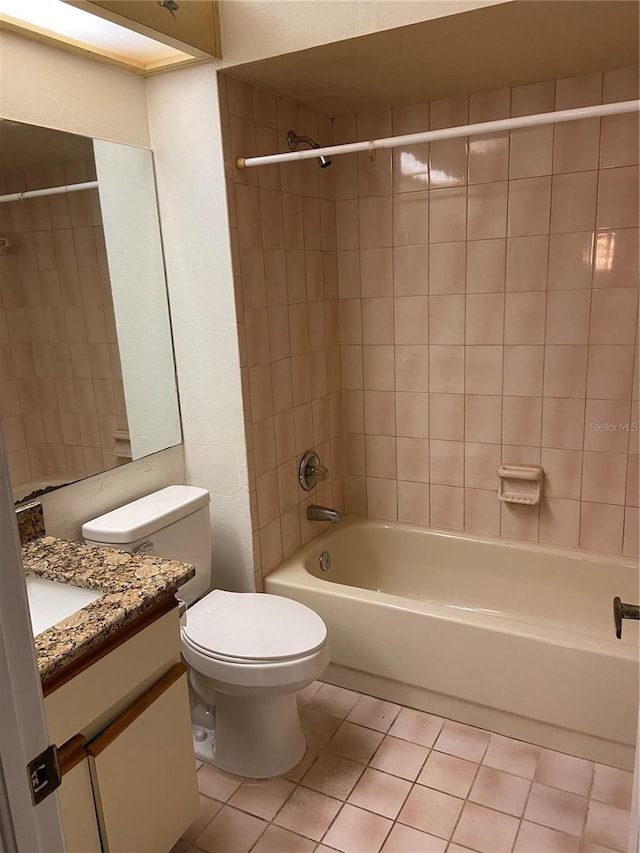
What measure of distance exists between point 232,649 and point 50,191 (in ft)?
4.68

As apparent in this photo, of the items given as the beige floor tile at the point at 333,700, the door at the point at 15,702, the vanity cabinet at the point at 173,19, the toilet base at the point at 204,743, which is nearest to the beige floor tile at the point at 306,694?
the beige floor tile at the point at 333,700

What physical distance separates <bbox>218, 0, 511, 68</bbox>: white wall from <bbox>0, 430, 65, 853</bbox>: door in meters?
1.60

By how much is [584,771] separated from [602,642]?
39 cm

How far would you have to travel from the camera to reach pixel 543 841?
5.51 feet

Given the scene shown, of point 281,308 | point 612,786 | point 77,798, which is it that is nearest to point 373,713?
point 612,786

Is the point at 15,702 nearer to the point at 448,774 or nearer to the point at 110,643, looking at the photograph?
the point at 110,643

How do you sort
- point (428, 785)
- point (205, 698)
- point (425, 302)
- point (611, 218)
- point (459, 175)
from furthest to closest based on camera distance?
1. point (425, 302)
2. point (459, 175)
3. point (611, 218)
4. point (205, 698)
5. point (428, 785)

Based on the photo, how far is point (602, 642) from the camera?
6.22 ft

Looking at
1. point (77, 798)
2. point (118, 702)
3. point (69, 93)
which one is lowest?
point (77, 798)

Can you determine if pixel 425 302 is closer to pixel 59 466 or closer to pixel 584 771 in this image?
pixel 59 466

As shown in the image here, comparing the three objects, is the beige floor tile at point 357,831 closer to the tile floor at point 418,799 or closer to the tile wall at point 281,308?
the tile floor at point 418,799

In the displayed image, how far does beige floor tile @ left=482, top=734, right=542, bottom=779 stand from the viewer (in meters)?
1.92

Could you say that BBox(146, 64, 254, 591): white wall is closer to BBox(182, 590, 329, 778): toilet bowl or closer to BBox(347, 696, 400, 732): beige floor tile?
BBox(182, 590, 329, 778): toilet bowl

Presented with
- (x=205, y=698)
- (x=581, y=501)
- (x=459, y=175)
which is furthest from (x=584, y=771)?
(x=459, y=175)
